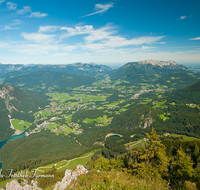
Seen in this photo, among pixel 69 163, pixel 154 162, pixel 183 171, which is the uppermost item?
pixel 154 162

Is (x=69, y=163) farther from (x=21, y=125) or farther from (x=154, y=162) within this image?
(x=21, y=125)

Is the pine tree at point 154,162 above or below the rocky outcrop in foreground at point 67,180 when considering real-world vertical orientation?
above

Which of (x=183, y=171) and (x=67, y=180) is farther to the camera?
(x=67, y=180)

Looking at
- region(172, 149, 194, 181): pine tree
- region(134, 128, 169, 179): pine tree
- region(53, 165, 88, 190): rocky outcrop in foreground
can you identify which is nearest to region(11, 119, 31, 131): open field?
region(53, 165, 88, 190): rocky outcrop in foreground

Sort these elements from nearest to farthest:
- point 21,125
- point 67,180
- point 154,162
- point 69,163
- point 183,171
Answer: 1. point 183,171
2. point 154,162
3. point 67,180
4. point 69,163
5. point 21,125

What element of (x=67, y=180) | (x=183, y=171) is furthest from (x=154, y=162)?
(x=67, y=180)

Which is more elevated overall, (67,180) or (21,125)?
(67,180)

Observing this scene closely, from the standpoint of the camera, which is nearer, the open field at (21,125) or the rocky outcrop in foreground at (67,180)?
the rocky outcrop in foreground at (67,180)

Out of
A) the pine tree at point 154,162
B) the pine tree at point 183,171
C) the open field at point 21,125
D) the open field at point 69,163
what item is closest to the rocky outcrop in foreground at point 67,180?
the pine tree at point 154,162

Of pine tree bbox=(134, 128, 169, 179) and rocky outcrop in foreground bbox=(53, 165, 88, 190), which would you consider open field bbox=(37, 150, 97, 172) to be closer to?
rocky outcrop in foreground bbox=(53, 165, 88, 190)

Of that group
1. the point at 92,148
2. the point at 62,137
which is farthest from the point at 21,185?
the point at 62,137

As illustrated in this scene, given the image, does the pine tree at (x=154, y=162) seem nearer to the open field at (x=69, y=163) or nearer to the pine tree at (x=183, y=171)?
the pine tree at (x=183, y=171)

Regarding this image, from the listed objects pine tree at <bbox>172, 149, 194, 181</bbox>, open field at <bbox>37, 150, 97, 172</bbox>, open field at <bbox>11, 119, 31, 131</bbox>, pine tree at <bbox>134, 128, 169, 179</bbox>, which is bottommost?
open field at <bbox>11, 119, 31, 131</bbox>
